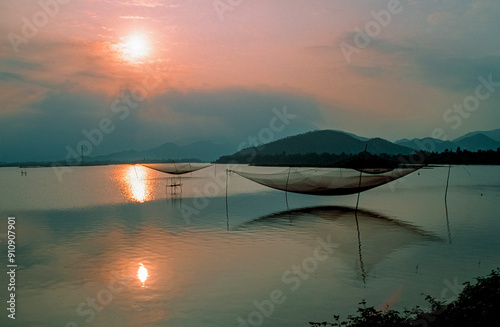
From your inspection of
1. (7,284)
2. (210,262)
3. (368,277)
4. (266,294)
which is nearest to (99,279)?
(7,284)

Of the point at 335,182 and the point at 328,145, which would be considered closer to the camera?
the point at 335,182

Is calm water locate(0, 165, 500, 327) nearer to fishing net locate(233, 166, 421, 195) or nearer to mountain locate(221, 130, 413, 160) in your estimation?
fishing net locate(233, 166, 421, 195)

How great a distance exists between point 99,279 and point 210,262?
9.10 feet

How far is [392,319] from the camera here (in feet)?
18.4

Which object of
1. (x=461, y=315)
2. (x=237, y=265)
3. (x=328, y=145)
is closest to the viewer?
(x=461, y=315)

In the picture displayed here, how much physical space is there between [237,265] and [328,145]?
543 ft

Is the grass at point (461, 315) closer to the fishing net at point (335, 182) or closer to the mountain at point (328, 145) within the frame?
the fishing net at point (335, 182)

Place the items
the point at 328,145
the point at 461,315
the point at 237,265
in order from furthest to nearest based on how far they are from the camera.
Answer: the point at 328,145
the point at 237,265
the point at 461,315

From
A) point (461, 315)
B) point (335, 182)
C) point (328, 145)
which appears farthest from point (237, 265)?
point (328, 145)

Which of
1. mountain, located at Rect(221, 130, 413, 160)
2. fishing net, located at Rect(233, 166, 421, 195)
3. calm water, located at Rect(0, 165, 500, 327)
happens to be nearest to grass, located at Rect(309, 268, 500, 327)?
calm water, located at Rect(0, 165, 500, 327)

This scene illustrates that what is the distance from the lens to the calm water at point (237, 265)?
7285 millimetres

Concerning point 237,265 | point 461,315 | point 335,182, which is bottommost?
point 237,265

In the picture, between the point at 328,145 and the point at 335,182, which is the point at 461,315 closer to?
the point at 335,182

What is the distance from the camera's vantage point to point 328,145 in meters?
172
